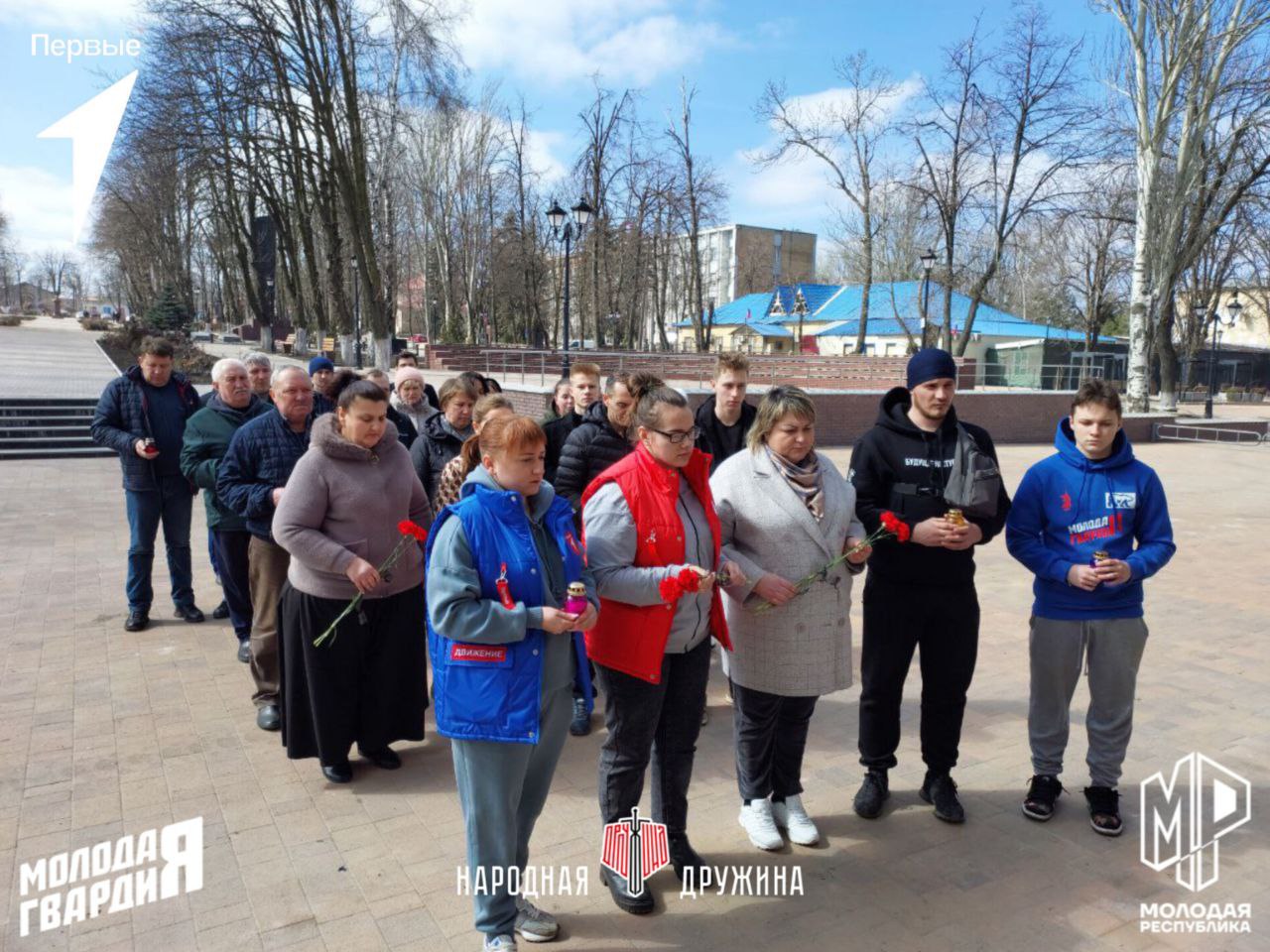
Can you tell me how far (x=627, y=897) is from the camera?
2.87 meters

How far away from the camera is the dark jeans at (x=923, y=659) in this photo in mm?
3346

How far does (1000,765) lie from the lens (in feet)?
13.1

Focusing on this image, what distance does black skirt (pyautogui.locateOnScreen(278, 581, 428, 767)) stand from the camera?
143 inches

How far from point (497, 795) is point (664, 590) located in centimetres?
80

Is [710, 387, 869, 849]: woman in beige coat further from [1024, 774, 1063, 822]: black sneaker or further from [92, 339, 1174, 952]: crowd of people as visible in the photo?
[1024, 774, 1063, 822]: black sneaker

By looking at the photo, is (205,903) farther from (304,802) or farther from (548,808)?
(548,808)

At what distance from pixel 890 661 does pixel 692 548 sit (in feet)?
3.78

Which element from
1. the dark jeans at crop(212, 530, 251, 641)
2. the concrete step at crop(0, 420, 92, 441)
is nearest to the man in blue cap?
the dark jeans at crop(212, 530, 251, 641)

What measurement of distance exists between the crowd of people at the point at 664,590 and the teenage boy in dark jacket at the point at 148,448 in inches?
79.0

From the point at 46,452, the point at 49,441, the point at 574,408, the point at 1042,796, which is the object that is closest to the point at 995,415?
the point at 574,408

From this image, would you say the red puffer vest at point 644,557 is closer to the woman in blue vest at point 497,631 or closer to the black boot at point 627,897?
the woman in blue vest at point 497,631

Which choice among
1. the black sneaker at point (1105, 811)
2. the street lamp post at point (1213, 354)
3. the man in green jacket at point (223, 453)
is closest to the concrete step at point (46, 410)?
the man in green jacket at point (223, 453)

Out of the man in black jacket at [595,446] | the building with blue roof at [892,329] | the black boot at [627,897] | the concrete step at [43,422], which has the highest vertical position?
the building with blue roof at [892,329]

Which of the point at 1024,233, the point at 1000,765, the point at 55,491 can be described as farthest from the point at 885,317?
the point at 1000,765
